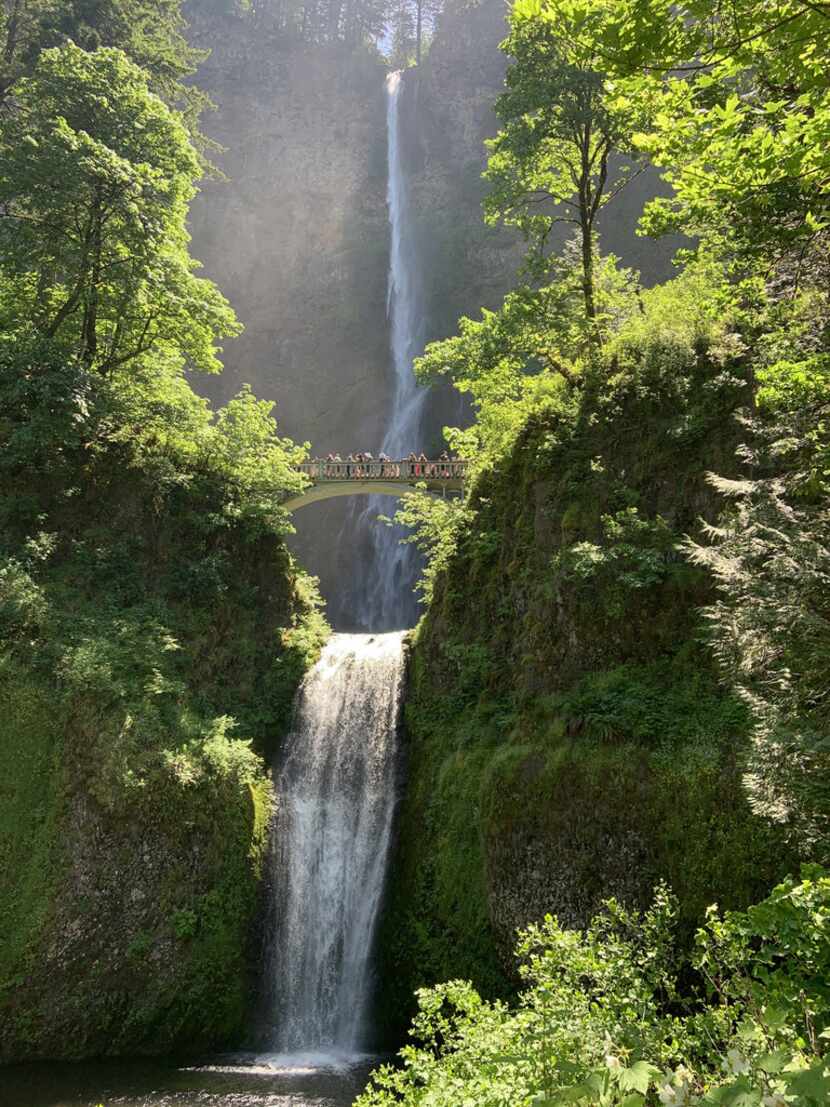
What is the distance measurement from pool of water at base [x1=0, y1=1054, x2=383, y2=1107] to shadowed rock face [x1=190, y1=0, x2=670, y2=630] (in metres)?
24.7

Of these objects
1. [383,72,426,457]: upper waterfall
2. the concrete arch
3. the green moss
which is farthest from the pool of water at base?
[383,72,426,457]: upper waterfall

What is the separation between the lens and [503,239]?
41.2m

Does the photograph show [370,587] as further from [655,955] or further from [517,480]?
[655,955]

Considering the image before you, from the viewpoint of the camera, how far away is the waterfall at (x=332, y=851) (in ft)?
39.7

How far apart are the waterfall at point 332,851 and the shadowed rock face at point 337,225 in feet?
62.8

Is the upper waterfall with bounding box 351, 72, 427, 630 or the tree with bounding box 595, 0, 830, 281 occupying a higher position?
the upper waterfall with bounding box 351, 72, 427, 630

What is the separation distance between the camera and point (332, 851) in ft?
44.7

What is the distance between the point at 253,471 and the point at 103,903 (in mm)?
10927

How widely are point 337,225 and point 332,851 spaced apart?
44352 mm

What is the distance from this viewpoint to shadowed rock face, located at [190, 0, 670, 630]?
39781 mm

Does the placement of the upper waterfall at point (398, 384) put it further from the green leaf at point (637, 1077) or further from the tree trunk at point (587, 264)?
the green leaf at point (637, 1077)

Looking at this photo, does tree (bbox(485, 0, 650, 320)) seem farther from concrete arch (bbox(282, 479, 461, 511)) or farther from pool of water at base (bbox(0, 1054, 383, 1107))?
pool of water at base (bbox(0, 1054, 383, 1107))

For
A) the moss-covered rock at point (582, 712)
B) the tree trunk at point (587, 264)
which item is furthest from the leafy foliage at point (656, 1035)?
the tree trunk at point (587, 264)

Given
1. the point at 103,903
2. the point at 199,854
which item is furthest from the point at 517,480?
the point at 103,903
